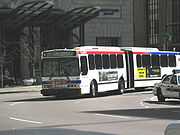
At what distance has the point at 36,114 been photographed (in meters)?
20.0

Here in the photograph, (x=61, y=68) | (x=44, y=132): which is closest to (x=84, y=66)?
(x=61, y=68)

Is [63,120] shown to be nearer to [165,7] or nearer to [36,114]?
[36,114]

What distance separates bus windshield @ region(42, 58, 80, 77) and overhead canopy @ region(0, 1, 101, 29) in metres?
19.2

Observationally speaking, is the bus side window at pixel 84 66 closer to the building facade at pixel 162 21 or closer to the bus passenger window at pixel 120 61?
the bus passenger window at pixel 120 61

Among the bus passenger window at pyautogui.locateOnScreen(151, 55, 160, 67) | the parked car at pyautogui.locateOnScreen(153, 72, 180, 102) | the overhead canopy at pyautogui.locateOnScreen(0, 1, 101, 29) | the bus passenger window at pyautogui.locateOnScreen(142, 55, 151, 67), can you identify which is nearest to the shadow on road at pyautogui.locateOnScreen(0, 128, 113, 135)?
the parked car at pyautogui.locateOnScreen(153, 72, 180, 102)

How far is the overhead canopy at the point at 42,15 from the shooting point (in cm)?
4878

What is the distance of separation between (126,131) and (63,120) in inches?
143

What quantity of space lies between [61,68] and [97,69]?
2.64m

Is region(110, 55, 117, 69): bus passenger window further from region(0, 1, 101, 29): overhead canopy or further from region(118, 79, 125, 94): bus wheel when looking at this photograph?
region(0, 1, 101, 29): overhead canopy

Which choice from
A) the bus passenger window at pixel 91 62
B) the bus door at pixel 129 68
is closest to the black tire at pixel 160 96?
the bus passenger window at pixel 91 62

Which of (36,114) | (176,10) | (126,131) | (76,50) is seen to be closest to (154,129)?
(126,131)

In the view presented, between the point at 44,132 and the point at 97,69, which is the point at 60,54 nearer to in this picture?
the point at 97,69

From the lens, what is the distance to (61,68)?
29.3 meters

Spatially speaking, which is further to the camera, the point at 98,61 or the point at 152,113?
the point at 98,61
